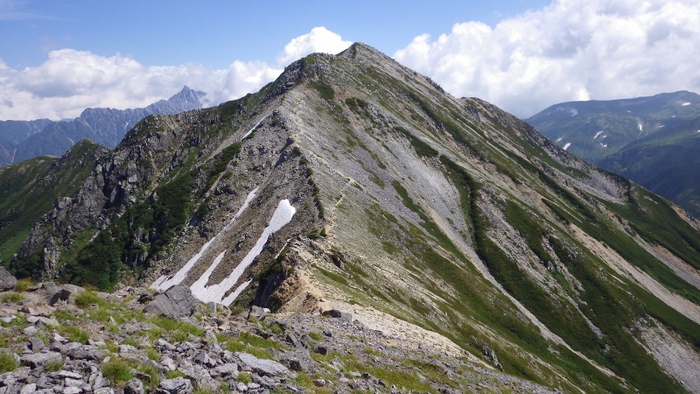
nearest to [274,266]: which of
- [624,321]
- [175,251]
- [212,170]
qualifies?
[175,251]

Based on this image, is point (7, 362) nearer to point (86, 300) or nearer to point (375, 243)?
point (86, 300)

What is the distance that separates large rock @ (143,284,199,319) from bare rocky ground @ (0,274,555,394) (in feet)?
0.20

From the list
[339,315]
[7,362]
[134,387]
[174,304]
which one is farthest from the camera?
[339,315]

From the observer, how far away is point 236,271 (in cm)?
6750

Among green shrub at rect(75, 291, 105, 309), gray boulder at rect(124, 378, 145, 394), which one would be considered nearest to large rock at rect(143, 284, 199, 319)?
green shrub at rect(75, 291, 105, 309)

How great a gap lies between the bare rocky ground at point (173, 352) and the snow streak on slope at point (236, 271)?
119ft

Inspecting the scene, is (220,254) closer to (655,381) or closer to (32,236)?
(655,381)

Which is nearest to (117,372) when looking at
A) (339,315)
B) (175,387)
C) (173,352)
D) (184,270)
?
(175,387)

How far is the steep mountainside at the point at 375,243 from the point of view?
2435 inches

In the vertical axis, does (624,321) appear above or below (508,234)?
below

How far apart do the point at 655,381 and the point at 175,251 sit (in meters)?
117

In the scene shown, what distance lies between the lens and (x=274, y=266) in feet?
168

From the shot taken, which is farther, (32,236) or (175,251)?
(32,236)

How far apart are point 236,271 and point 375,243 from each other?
2546 cm
